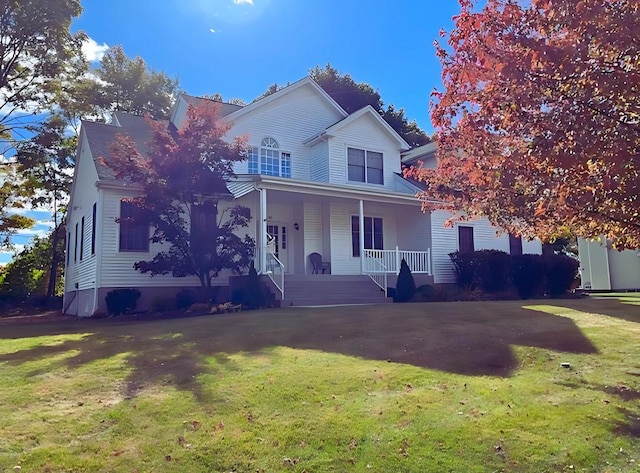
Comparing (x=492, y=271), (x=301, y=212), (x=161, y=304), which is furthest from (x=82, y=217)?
(x=492, y=271)

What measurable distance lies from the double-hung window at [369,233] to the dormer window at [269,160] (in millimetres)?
3466

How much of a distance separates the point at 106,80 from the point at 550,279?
3091 cm

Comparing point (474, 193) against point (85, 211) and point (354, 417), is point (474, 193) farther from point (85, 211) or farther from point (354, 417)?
point (85, 211)

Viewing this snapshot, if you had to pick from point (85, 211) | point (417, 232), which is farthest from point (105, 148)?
point (417, 232)

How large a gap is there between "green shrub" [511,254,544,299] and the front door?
30.6ft

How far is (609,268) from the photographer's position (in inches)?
1021

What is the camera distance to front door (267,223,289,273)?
20.0 metres

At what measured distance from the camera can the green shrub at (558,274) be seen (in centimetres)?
2156

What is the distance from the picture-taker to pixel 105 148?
18547 millimetres

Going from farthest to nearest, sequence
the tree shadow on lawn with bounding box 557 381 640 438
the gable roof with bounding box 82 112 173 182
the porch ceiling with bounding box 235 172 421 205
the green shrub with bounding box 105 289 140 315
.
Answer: the gable roof with bounding box 82 112 173 182
the porch ceiling with bounding box 235 172 421 205
the green shrub with bounding box 105 289 140 315
the tree shadow on lawn with bounding box 557 381 640 438

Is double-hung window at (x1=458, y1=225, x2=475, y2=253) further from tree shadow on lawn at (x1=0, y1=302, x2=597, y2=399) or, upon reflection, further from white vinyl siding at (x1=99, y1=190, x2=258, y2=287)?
white vinyl siding at (x1=99, y1=190, x2=258, y2=287)

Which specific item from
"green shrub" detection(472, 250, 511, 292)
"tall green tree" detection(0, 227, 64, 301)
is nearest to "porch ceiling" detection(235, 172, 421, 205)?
"green shrub" detection(472, 250, 511, 292)

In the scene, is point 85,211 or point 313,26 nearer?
point 313,26

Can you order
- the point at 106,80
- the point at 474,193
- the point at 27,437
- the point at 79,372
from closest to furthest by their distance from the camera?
1. the point at 27,437
2. the point at 79,372
3. the point at 474,193
4. the point at 106,80
